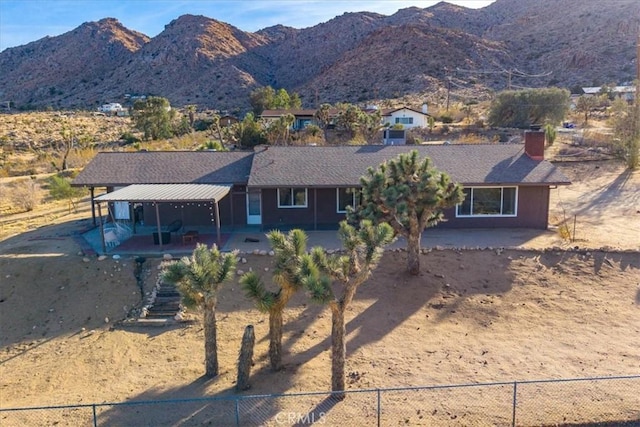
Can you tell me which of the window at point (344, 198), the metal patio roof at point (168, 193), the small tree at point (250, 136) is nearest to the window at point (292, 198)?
the window at point (344, 198)

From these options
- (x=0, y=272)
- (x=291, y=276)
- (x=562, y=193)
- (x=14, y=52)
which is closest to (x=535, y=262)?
(x=291, y=276)

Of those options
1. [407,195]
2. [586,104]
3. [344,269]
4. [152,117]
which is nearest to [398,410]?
[344,269]

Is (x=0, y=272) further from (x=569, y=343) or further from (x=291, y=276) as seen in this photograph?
(x=569, y=343)

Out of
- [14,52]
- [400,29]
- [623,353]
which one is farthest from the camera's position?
[14,52]

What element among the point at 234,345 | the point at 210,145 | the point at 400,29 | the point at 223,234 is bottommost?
the point at 234,345

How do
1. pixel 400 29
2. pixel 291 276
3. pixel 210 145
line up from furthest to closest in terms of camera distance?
pixel 400 29 < pixel 210 145 < pixel 291 276

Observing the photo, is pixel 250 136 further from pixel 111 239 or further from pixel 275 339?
pixel 275 339

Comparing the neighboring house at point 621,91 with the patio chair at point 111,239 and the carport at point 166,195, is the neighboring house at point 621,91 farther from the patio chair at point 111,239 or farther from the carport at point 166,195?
the patio chair at point 111,239
